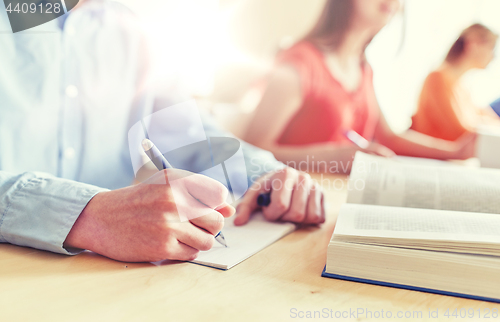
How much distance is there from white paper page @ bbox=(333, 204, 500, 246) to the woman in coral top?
90 cm

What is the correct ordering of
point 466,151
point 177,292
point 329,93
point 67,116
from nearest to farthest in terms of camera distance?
point 177,292 → point 67,116 → point 466,151 → point 329,93

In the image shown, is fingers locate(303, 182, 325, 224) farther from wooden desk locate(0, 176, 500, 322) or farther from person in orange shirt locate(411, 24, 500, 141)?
person in orange shirt locate(411, 24, 500, 141)

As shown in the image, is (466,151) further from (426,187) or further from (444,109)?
(426,187)

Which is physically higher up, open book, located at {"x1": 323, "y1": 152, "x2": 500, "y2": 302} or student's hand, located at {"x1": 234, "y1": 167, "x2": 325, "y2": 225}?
open book, located at {"x1": 323, "y1": 152, "x2": 500, "y2": 302}

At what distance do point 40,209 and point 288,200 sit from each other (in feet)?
1.08

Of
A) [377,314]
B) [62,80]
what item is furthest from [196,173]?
[62,80]

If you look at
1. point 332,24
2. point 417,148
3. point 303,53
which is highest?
point 332,24

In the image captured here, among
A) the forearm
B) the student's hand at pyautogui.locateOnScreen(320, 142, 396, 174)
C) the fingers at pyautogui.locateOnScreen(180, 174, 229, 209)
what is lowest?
the forearm

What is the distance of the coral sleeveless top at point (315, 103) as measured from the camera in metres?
1.67

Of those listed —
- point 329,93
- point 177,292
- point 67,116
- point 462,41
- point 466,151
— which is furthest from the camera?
point 462,41

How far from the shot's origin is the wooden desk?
0.94 feet

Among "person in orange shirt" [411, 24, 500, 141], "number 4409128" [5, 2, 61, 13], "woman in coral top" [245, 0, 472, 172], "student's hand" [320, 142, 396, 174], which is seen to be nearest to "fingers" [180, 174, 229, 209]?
"number 4409128" [5, 2, 61, 13]

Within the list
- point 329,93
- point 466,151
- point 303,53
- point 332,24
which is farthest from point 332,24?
point 466,151

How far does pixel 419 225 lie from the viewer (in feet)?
1.30
